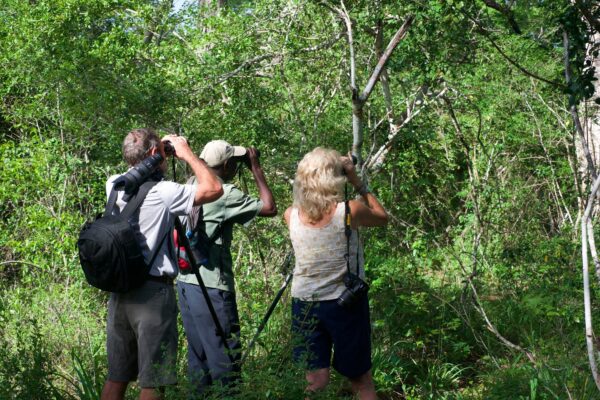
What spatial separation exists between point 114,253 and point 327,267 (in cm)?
105

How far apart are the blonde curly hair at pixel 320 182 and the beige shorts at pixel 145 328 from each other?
0.80m

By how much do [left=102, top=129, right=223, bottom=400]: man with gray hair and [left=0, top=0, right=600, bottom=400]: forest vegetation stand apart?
0.48 metres

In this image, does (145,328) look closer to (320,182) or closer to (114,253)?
(114,253)

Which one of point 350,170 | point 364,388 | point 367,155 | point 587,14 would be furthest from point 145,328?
point 367,155

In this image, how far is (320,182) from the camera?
406 centimetres

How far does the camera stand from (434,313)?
6398 millimetres

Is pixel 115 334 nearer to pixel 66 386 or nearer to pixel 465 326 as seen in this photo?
pixel 66 386

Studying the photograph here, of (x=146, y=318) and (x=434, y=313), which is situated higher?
(x=146, y=318)

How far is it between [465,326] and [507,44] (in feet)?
12.0

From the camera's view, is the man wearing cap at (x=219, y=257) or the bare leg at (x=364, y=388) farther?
the man wearing cap at (x=219, y=257)

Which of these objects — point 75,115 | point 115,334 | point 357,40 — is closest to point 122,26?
point 75,115

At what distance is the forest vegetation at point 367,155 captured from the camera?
548 centimetres

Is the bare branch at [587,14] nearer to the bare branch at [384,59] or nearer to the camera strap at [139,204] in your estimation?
the bare branch at [384,59]

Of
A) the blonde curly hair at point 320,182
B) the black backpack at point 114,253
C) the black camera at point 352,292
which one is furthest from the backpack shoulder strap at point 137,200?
the black camera at point 352,292
